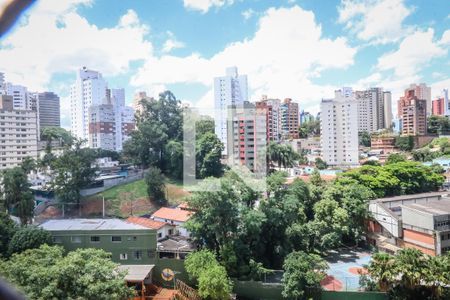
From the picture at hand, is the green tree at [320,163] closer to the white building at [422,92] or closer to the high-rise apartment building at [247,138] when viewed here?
the high-rise apartment building at [247,138]

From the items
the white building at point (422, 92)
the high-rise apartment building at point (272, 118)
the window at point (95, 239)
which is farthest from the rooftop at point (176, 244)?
the white building at point (422, 92)

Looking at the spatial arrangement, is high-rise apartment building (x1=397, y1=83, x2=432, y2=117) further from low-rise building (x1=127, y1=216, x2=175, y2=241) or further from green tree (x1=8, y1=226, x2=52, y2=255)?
green tree (x1=8, y1=226, x2=52, y2=255)

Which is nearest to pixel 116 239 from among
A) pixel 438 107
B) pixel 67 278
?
pixel 67 278

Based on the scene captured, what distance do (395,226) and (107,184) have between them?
480 inches

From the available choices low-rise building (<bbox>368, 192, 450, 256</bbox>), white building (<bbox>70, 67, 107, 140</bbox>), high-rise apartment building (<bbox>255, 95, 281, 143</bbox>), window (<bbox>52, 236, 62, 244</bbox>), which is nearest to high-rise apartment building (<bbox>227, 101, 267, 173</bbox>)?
high-rise apartment building (<bbox>255, 95, 281, 143</bbox>)

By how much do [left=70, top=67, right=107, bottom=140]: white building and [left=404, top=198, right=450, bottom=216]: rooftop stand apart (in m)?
25.1

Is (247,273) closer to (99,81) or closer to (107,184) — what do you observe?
(107,184)

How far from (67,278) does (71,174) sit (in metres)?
8.80

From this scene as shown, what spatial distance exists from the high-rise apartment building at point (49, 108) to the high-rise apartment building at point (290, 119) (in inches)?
898

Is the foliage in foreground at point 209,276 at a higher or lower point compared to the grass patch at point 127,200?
lower

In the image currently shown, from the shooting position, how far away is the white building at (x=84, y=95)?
28750 mm

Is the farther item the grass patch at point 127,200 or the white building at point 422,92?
the white building at point 422,92

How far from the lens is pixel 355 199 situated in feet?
39.9

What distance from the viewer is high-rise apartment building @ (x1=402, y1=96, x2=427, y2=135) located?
32.5 metres
